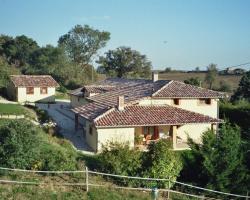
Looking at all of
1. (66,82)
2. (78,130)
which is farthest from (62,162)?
(66,82)

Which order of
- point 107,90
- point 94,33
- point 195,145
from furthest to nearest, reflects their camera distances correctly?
1. point 94,33
2. point 107,90
3. point 195,145

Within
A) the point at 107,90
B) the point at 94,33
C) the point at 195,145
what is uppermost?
the point at 94,33

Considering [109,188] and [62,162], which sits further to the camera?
[62,162]

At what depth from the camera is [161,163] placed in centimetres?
2033

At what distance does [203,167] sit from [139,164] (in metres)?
3.29

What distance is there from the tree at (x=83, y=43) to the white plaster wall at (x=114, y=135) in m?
68.5

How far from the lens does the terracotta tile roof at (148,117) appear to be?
28.7 m

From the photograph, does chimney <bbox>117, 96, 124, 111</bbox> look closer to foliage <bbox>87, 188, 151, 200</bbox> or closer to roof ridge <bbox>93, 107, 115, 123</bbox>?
roof ridge <bbox>93, 107, 115, 123</bbox>

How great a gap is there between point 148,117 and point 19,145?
524 inches

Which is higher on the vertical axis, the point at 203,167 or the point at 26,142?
the point at 26,142

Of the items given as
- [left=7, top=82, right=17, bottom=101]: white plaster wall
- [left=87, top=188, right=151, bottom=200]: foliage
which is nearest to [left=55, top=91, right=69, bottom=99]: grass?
[left=7, top=82, right=17, bottom=101]: white plaster wall

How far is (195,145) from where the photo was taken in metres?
22.1

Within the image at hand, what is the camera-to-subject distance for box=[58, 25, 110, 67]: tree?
314 ft

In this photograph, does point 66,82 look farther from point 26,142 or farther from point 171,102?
point 26,142
